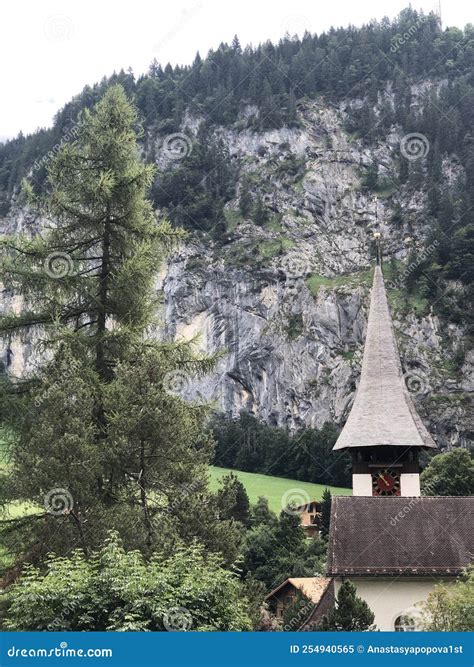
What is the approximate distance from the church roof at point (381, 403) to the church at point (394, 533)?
9 centimetres

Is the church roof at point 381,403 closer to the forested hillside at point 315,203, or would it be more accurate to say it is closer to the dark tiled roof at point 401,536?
the dark tiled roof at point 401,536

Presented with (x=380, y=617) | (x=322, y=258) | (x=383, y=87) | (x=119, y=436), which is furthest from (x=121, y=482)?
(x=383, y=87)

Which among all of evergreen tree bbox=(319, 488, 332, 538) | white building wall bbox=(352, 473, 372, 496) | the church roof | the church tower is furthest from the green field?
white building wall bbox=(352, 473, 372, 496)

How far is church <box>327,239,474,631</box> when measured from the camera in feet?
89.9

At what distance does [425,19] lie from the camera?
639 ft

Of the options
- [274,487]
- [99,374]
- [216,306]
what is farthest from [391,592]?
[216,306]

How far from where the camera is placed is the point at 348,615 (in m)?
23.5

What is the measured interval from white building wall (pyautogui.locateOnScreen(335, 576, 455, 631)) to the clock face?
6701 mm

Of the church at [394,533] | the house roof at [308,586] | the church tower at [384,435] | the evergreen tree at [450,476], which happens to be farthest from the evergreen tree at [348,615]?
the evergreen tree at [450,476]

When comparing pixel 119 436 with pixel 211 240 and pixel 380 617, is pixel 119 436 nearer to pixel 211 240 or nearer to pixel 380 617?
pixel 380 617

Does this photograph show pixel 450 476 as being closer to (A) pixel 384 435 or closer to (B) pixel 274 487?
(B) pixel 274 487

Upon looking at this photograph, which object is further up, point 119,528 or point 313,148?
point 313,148

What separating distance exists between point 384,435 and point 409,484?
83.7 inches

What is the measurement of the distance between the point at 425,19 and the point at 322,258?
78073mm
